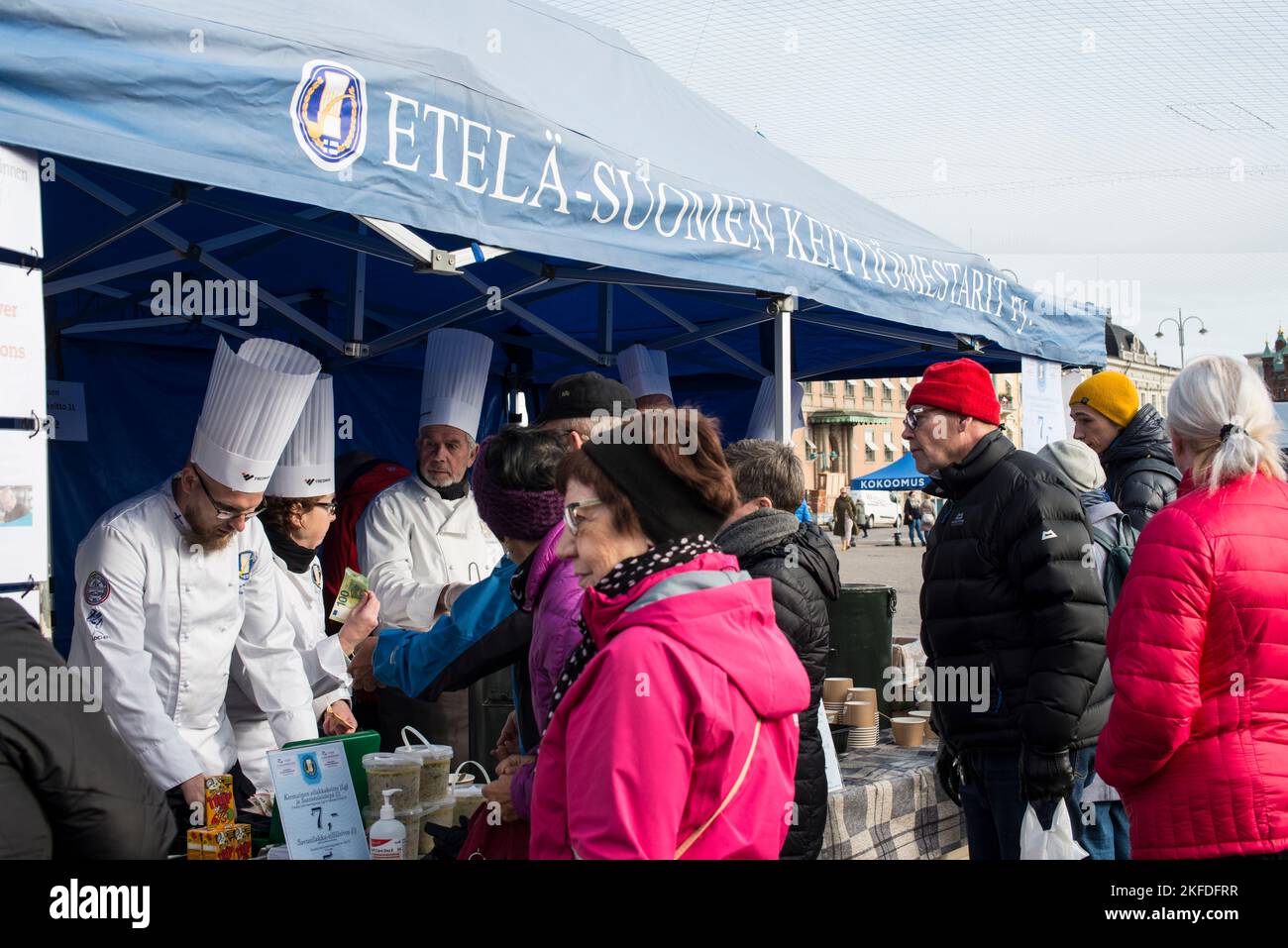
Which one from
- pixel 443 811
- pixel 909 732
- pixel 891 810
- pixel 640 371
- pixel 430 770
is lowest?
pixel 891 810

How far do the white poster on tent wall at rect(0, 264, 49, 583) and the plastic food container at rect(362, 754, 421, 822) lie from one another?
30.3 inches

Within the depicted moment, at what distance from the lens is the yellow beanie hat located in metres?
4.19

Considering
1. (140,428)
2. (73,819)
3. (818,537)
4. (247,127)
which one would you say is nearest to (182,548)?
(247,127)

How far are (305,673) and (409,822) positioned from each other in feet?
3.33

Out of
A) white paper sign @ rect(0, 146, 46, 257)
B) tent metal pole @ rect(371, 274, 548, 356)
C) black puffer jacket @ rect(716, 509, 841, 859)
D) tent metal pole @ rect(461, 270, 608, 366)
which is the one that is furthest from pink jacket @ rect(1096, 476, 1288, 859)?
tent metal pole @ rect(461, 270, 608, 366)

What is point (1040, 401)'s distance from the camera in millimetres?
6590

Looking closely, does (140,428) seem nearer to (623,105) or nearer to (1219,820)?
(623,105)

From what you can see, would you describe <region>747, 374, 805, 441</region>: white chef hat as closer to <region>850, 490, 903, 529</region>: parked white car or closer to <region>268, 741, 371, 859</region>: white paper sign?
<region>268, 741, 371, 859</region>: white paper sign

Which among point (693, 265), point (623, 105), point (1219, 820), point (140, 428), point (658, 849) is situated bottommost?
point (1219, 820)

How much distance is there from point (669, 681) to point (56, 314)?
4.66 metres

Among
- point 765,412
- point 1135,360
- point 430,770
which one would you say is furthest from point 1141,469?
point 1135,360

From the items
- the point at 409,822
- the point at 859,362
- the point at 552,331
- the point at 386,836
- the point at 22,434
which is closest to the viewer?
the point at 22,434

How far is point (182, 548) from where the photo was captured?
2953mm

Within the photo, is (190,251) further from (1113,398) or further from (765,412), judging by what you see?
(765,412)
